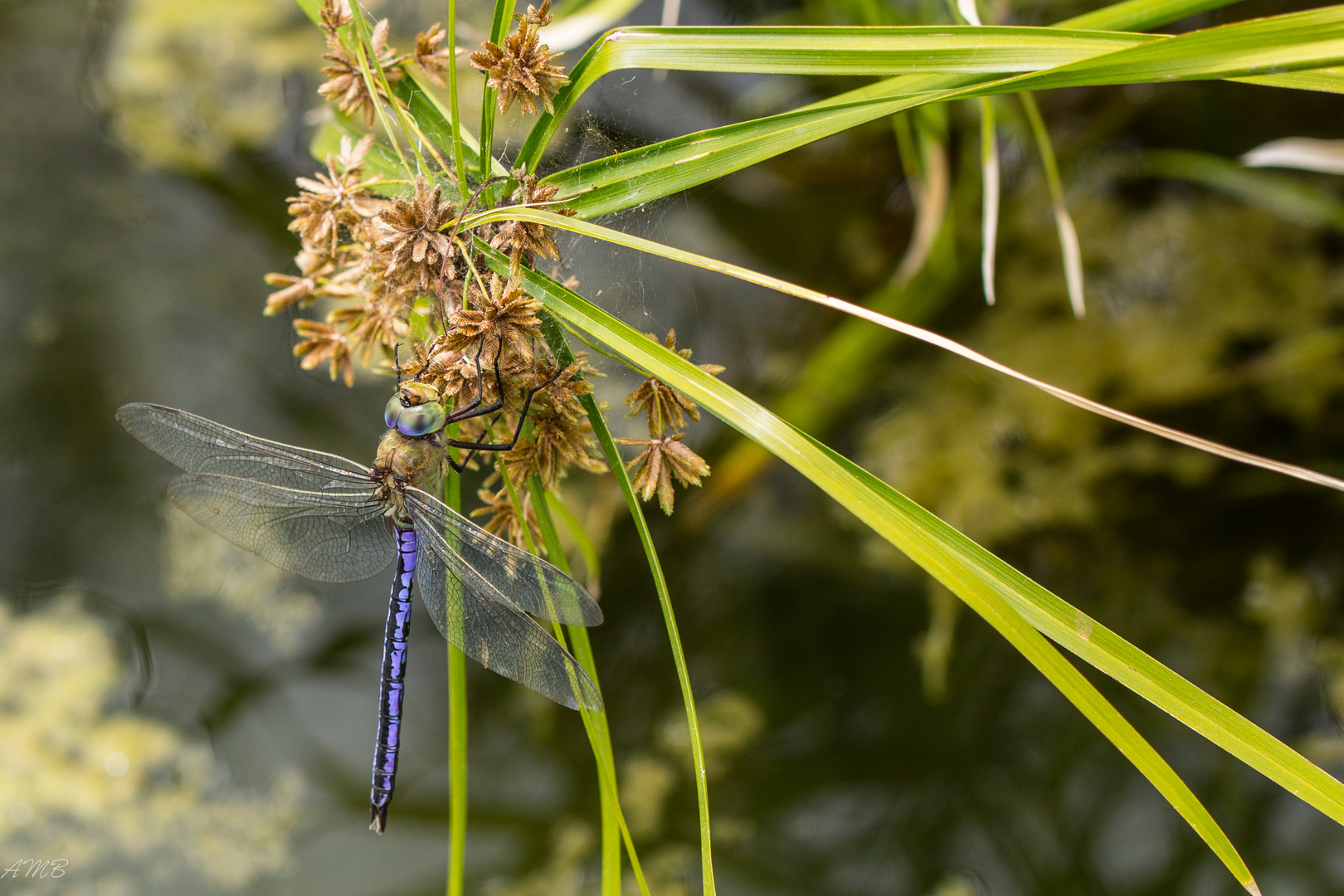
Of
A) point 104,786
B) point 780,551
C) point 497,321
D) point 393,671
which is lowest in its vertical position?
point 104,786

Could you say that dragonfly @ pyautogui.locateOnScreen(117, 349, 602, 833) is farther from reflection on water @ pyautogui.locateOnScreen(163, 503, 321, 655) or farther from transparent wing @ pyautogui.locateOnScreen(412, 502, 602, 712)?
reflection on water @ pyautogui.locateOnScreen(163, 503, 321, 655)

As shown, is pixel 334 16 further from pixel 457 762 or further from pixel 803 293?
pixel 457 762

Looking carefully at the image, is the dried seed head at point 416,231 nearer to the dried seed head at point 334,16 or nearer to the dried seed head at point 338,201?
the dried seed head at point 338,201

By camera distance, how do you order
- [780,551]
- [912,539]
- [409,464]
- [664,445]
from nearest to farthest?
[912,539], [664,445], [409,464], [780,551]

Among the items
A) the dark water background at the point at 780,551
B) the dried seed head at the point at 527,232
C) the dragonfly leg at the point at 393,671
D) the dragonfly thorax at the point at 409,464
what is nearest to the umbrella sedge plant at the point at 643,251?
the dried seed head at the point at 527,232

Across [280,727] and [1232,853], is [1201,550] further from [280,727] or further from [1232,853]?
[280,727]

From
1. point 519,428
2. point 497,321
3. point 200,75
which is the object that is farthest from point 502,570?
point 200,75

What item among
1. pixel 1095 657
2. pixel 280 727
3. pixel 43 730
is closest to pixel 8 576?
pixel 43 730
